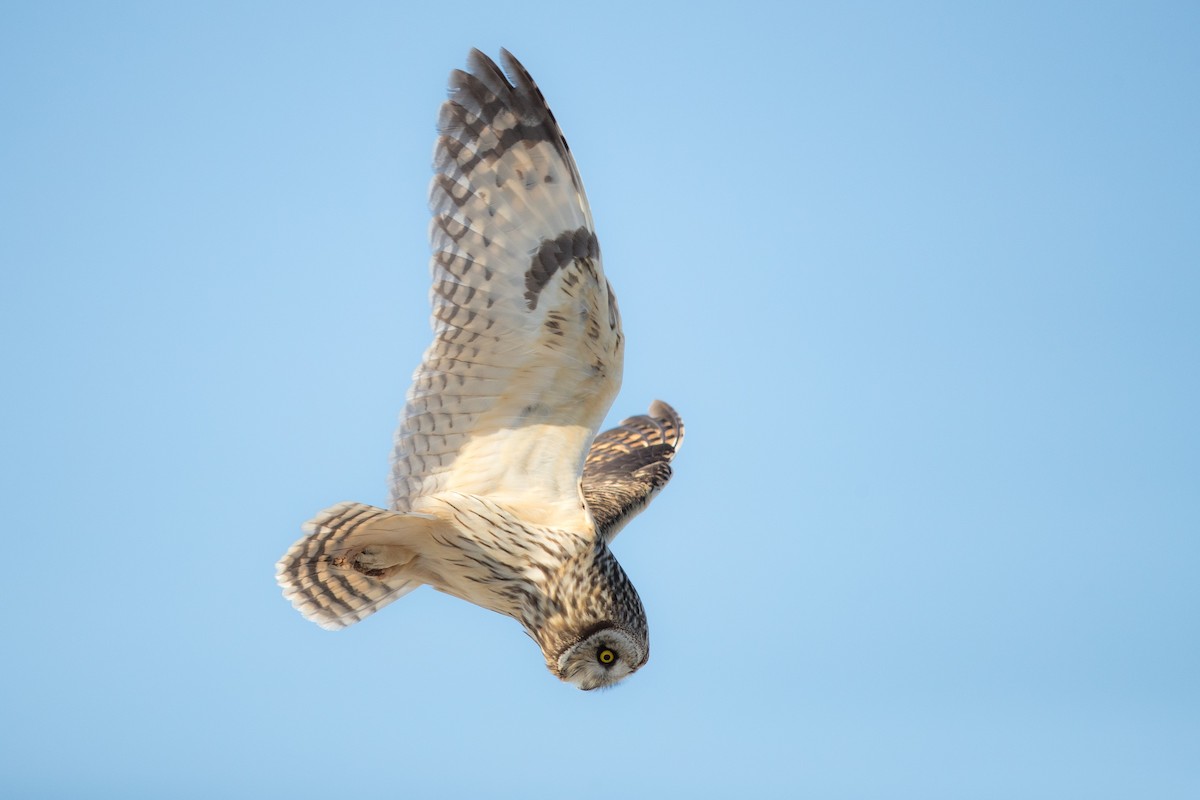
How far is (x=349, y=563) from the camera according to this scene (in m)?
5.02

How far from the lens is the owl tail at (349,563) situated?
15.5 feet

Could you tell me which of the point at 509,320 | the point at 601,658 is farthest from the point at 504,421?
the point at 601,658

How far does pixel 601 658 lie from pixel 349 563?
1017mm

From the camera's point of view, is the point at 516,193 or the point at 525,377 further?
the point at 525,377

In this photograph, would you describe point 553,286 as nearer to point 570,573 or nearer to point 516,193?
point 516,193

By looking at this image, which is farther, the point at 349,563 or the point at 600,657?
the point at 349,563

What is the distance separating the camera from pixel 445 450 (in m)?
4.91

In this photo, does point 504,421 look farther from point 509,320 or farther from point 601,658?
point 601,658

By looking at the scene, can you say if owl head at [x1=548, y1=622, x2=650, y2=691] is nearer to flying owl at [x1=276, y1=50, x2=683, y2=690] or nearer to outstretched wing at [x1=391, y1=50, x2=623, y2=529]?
flying owl at [x1=276, y1=50, x2=683, y2=690]

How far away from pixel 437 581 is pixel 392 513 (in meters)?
0.57

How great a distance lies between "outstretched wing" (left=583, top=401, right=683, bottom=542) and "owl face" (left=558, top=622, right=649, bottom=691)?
1.28 ft

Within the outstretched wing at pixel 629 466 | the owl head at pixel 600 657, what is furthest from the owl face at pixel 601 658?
the outstretched wing at pixel 629 466

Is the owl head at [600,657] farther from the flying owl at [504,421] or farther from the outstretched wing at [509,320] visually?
the outstretched wing at [509,320]

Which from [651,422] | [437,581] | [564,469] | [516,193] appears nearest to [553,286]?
[516,193]
